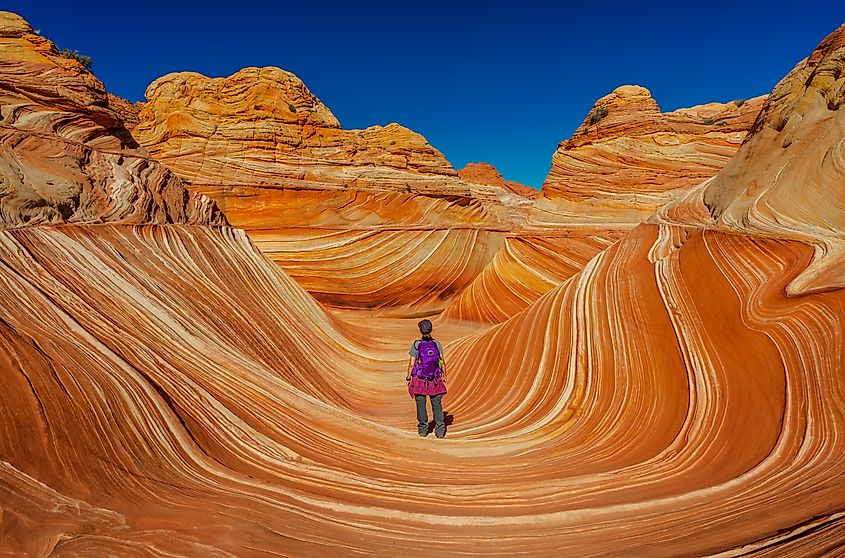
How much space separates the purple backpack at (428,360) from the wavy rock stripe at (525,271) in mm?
6620

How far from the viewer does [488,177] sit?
151ft

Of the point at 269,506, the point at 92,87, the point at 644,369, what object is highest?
the point at 92,87

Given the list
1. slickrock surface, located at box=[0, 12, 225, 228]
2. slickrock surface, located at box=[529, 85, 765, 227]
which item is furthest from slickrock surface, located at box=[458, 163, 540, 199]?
slickrock surface, located at box=[0, 12, 225, 228]

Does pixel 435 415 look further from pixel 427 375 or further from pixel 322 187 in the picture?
pixel 322 187

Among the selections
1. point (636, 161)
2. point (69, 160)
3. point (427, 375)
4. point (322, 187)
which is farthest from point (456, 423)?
point (322, 187)

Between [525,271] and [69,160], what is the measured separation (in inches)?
341

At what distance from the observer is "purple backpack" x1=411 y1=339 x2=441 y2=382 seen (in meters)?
4.47

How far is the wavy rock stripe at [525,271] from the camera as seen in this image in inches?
420

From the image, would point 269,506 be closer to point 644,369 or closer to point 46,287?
point 46,287

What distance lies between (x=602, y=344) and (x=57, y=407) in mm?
4471

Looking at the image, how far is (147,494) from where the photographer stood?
2289mm

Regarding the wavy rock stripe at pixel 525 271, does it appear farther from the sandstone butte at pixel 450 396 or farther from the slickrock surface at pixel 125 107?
the slickrock surface at pixel 125 107

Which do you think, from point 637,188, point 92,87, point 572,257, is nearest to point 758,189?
point 572,257

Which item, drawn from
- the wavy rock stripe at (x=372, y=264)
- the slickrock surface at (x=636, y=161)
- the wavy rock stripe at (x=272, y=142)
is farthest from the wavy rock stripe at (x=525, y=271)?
the wavy rock stripe at (x=272, y=142)
